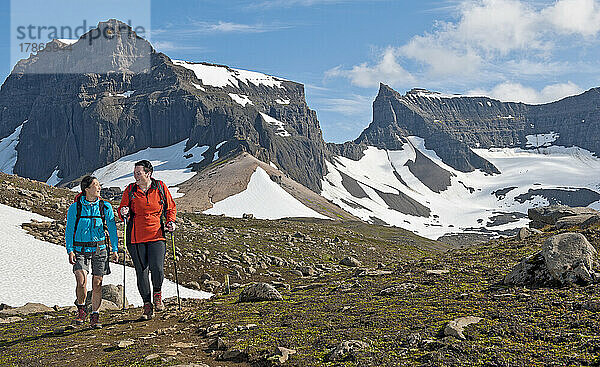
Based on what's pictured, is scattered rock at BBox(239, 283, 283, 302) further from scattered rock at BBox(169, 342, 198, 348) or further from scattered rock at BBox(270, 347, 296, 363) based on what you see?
scattered rock at BBox(270, 347, 296, 363)

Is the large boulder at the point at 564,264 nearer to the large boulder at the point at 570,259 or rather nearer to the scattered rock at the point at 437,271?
the large boulder at the point at 570,259

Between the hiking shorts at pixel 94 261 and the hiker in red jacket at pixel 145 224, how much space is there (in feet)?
2.50

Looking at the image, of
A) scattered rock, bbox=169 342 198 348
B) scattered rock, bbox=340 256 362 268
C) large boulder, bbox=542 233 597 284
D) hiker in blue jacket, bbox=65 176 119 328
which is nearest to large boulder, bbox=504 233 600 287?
large boulder, bbox=542 233 597 284

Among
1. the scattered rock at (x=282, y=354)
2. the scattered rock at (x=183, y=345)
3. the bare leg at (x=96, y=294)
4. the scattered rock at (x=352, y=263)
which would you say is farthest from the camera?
the scattered rock at (x=352, y=263)

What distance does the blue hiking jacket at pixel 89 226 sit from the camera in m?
13.4

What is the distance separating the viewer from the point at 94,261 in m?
13.6

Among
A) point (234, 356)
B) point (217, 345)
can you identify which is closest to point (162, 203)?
point (217, 345)

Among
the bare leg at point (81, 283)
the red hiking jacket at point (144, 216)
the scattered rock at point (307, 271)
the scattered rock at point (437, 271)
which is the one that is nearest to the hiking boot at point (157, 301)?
the red hiking jacket at point (144, 216)

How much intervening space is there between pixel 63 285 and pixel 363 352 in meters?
19.9

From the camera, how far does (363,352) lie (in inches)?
351

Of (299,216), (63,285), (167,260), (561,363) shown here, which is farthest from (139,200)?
(299,216)

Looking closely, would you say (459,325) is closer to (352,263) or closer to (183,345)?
(183,345)

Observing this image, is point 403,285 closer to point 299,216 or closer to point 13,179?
point 13,179

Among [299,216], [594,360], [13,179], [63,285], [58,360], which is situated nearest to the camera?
[594,360]
